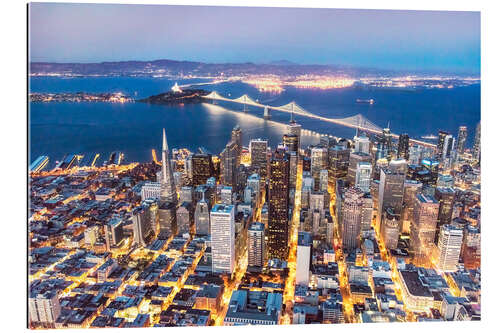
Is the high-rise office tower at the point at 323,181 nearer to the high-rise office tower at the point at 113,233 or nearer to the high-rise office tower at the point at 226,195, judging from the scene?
the high-rise office tower at the point at 226,195

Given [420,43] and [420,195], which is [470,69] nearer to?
[420,43]

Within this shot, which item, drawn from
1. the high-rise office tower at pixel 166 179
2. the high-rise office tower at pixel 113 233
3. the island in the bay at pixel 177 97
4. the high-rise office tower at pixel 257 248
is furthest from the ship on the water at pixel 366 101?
the high-rise office tower at pixel 113 233

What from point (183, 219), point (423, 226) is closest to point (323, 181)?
point (423, 226)

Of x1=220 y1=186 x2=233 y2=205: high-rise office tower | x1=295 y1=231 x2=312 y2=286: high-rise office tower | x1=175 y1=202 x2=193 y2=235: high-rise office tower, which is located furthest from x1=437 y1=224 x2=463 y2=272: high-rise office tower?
x1=175 y1=202 x2=193 y2=235: high-rise office tower

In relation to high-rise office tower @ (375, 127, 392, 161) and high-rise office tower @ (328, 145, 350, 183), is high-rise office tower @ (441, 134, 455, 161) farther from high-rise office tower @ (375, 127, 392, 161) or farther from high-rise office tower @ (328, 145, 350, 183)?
high-rise office tower @ (328, 145, 350, 183)

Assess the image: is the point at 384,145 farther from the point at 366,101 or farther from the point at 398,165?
the point at 366,101

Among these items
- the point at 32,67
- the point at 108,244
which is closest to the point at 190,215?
the point at 108,244
